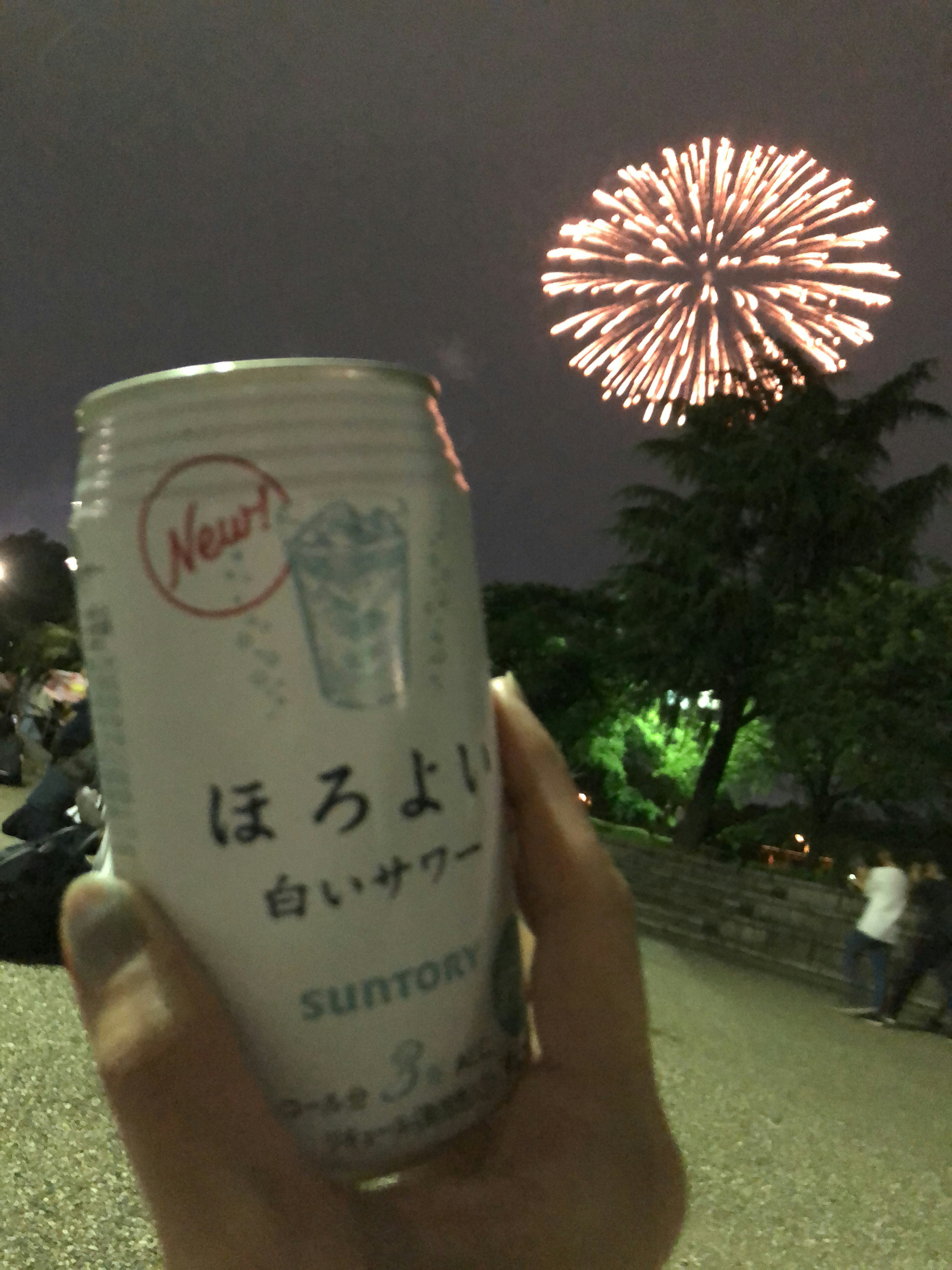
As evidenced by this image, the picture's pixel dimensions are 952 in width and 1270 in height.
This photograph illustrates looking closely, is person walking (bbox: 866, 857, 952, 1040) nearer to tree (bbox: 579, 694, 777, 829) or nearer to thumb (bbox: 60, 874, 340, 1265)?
thumb (bbox: 60, 874, 340, 1265)

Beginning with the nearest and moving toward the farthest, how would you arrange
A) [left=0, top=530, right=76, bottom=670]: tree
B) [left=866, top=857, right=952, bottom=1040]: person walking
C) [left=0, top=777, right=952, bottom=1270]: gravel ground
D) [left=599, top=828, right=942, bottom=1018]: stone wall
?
[left=0, top=777, right=952, bottom=1270]: gravel ground, [left=866, top=857, right=952, bottom=1040]: person walking, [left=599, top=828, right=942, bottom=1018]: stone wall, [left=0, top=530, right=76, bottom=670]: tree

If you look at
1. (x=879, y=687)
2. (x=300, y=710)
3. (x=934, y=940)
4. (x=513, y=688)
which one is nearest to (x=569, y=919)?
(x=513, y=688)

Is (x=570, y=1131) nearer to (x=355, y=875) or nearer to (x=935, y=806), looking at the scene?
(x=355, y=875)

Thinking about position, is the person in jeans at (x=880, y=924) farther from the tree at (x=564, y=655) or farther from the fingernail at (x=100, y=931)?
the tree at (x=564, y=655)

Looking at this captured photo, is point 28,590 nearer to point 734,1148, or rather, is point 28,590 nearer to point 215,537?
point 734,1148

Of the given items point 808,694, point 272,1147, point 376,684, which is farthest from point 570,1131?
point 808,694

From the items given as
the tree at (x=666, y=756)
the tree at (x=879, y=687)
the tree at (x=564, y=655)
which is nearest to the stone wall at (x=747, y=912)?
the tree at (x=879, y=687)

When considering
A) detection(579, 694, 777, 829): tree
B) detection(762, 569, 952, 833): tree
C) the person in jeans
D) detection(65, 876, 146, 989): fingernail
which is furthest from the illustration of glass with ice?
detection(579, 694, 777, 829): tree

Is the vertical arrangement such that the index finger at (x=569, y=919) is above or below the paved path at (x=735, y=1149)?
above
